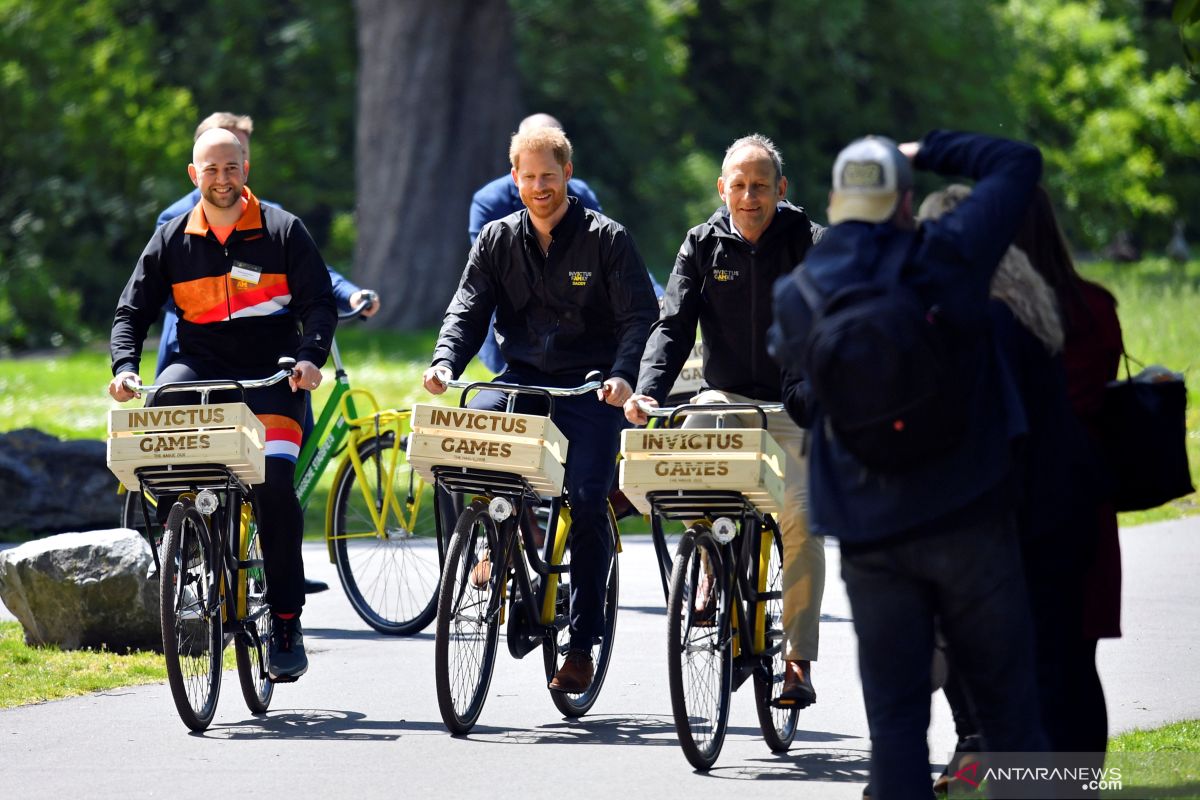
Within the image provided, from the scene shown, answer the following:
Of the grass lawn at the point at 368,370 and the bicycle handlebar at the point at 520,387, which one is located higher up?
the grass lawn at the point at 368,370

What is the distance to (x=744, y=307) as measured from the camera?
6.66 metres

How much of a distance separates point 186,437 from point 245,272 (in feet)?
2.55

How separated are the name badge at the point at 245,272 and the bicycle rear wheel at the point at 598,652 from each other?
1523 mm

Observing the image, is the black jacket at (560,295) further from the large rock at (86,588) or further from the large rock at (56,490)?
the large rock at (56,490)

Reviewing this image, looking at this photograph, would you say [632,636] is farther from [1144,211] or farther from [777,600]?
[1144,211]

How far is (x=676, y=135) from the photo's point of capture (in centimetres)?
3453

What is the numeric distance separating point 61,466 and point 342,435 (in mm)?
3480

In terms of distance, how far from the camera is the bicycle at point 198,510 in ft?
22.0

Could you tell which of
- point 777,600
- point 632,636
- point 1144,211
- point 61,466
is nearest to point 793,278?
point 777,600

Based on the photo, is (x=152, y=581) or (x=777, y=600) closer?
(x=777, y=600)

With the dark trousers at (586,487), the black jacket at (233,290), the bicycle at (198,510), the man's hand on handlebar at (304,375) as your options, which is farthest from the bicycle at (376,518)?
the dark trousers at (586,487)

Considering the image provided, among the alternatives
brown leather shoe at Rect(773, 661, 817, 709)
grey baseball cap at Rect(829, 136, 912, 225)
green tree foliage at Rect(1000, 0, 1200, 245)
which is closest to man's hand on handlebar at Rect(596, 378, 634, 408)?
brown leather shoe at Rect(773, 661, 817, 709)

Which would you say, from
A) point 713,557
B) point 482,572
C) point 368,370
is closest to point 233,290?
point 482,572

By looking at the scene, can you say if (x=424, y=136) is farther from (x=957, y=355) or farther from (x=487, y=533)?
(x=957, y=355)
